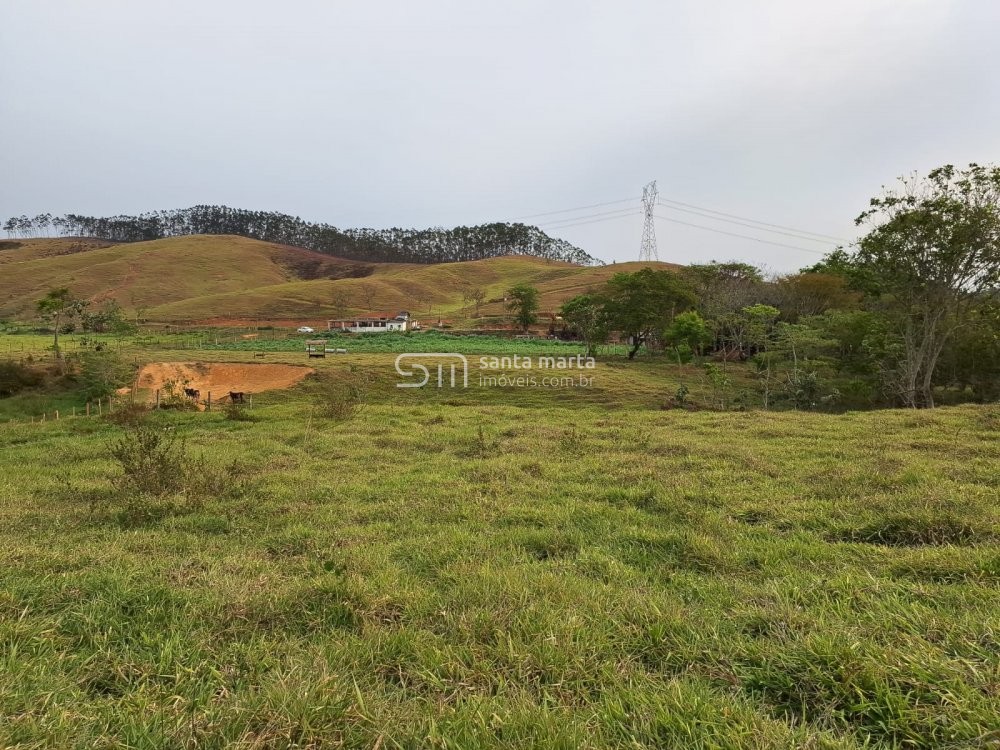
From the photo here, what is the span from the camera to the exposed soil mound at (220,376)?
23844 millimetres

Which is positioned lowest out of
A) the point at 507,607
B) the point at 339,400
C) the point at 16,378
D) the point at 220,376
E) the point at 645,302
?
→ the point at 220,376

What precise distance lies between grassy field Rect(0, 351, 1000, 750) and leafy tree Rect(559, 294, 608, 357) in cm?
3157

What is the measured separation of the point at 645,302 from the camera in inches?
1543

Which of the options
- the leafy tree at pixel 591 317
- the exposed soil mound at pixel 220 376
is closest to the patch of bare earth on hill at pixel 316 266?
the leafy tree at pixel 591 317

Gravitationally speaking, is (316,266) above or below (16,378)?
above

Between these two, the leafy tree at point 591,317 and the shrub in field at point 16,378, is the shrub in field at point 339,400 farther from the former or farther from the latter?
the leafy tree at point 591,317

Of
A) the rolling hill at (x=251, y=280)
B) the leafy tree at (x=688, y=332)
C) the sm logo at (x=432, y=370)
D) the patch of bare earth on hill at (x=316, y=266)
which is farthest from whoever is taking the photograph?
the patch of bare earth on hill at (x=316, y=266)

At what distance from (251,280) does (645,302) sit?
95.4 m

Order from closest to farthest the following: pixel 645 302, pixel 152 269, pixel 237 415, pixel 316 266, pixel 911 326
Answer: pixel 237 415 < pixel 911 326 < pixel 645 302 < pixel 152 269 < pixel 316 266

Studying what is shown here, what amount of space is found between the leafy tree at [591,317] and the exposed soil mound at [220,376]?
2106 cm

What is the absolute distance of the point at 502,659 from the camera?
8.64 ft

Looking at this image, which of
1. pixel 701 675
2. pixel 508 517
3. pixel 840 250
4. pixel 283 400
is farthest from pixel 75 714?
pixel 840 250

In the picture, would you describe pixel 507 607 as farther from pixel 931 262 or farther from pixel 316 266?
pixel 316 266

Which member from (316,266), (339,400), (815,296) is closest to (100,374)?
(339,400)
